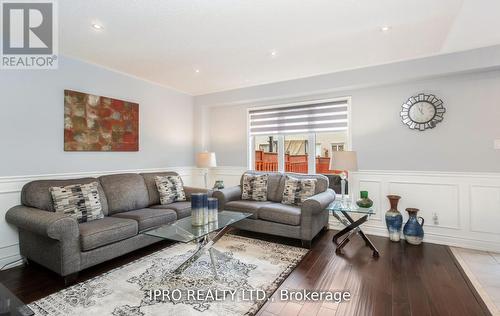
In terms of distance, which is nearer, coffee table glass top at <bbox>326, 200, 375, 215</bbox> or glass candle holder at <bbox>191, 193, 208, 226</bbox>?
glass candle holder at <bbox>191, 193, 208, 226</bbox>

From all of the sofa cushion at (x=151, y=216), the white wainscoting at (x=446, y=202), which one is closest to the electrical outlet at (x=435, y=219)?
the white wainscoting at (x=446, y=202)

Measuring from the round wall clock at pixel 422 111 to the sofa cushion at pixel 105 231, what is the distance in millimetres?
3880

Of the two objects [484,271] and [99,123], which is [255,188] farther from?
[484,271]

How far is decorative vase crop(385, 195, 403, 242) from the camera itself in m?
3.40

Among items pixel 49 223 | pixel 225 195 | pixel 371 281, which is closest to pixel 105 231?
pixel 49 223

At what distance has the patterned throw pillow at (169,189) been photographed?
3738 mm

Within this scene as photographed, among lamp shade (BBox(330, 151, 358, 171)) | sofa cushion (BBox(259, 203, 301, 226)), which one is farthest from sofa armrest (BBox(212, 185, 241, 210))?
lamp shade (BBox(330, 151, 358, 171))

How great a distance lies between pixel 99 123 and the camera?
139 inches

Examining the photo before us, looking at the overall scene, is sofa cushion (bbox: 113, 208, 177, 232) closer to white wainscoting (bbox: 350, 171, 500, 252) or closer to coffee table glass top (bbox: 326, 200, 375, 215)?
coffee table glass top (bbox: 326, 200, 375, 215)

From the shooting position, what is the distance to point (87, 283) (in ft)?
7.48

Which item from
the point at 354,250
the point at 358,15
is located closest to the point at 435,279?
the point at 354,250

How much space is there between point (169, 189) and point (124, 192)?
2.08 feet

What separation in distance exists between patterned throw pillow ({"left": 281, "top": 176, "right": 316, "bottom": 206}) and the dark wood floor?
0.74 m

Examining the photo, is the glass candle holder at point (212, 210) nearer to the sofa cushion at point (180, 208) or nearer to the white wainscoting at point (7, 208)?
the sofa cushion at point (180, 208)
